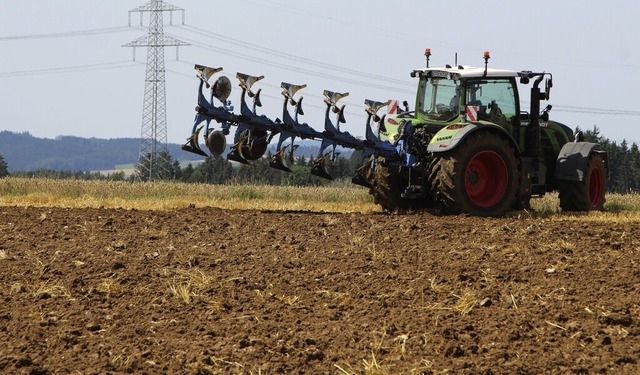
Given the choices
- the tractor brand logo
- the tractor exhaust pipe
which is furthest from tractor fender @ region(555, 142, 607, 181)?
the tractor brand logo

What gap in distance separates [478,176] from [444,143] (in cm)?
100

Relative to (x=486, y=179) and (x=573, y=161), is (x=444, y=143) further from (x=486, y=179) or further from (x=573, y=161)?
(x=573, y=161)

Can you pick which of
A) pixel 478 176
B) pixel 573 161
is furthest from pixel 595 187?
pixel 478 176

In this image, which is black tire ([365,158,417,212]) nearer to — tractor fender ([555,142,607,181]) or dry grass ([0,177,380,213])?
dry grass ([0,177,380,213])

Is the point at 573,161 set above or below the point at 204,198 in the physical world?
above

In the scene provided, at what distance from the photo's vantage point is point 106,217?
13.3 m

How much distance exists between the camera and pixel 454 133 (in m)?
13.3

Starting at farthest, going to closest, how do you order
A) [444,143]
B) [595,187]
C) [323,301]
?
1. [595,187]
2. [444,143]
3. [323,301]

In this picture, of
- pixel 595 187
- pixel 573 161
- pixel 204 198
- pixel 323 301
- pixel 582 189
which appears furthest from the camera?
pixel 204 198

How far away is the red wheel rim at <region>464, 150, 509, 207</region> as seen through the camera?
543 inches

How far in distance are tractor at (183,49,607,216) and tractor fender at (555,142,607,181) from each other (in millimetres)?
14

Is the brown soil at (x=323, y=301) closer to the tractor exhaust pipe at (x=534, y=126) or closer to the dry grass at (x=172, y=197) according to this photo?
the tractor exhaust pipe at (x=534, y=126)

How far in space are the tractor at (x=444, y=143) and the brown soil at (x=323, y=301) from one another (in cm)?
235

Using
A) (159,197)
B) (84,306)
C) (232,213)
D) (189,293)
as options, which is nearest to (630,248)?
(189,293)
